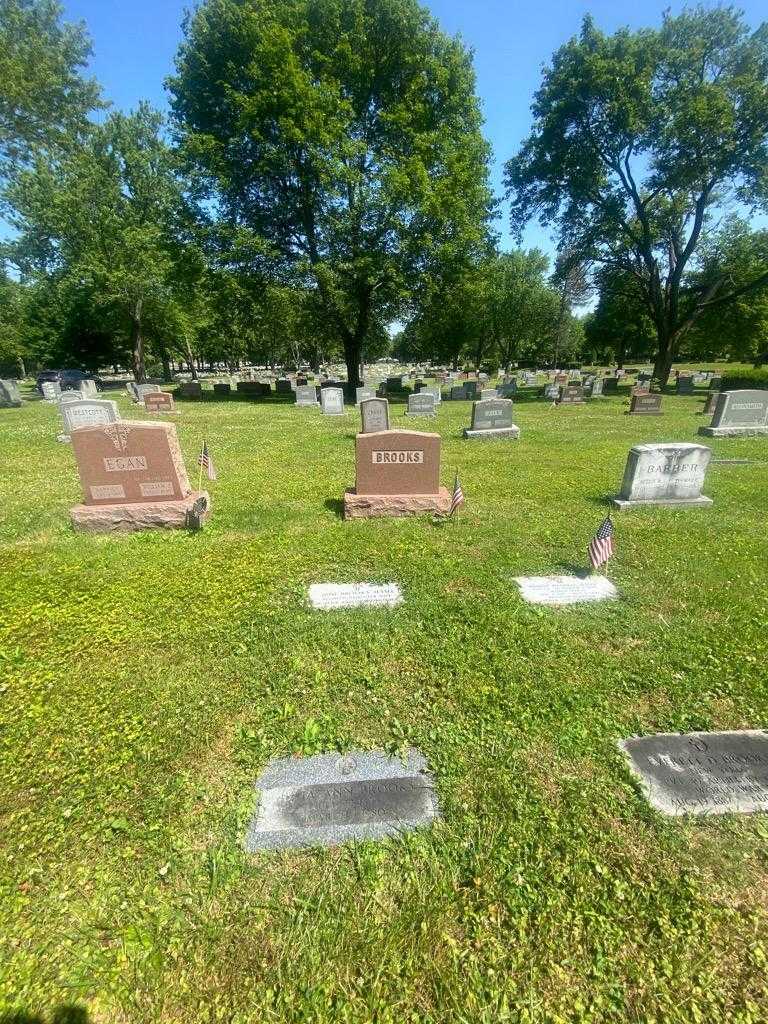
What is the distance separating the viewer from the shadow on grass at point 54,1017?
1.76 m

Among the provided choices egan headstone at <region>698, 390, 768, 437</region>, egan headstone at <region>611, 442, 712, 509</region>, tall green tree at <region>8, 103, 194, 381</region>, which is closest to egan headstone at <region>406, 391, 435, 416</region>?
egan headstone at <region>698, 390, 768, 437</region>

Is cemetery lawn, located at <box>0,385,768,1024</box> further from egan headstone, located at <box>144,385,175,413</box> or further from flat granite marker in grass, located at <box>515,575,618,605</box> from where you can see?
egan headstone, located at <box>144,385,175,413</box>

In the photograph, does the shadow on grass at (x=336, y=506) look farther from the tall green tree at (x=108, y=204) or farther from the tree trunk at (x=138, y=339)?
the tree trunk at (x=138, y=339)

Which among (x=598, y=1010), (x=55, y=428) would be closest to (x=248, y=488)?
(x=598, y=1010)

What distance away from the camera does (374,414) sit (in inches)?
531

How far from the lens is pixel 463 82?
800 inches

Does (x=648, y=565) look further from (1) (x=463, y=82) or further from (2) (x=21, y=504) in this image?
(1) (x=463, y=82)

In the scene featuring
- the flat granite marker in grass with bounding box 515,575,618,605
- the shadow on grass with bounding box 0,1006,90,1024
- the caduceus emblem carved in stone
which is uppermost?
the caduceus emblem carved in stone

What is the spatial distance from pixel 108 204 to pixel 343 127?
18939 mm

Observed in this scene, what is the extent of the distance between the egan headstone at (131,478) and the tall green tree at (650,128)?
28037mm

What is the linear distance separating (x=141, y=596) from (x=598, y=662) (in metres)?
4.61

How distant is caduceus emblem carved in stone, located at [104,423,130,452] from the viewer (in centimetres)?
602

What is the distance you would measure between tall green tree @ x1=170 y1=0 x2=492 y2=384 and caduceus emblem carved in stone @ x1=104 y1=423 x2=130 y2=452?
17.3m

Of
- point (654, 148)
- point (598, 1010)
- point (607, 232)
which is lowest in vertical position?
point (598, 1010)
